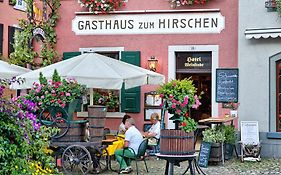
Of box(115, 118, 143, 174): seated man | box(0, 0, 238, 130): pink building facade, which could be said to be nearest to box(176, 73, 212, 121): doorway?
box(0, 0, 238, 130): pink building facade

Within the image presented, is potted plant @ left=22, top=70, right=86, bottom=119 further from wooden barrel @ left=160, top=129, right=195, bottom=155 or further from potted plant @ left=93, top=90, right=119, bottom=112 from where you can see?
potted plant @ left=93, top=90, right=119, bottom=112

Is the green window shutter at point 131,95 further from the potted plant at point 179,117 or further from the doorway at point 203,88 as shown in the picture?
the potted plant at point 179,117

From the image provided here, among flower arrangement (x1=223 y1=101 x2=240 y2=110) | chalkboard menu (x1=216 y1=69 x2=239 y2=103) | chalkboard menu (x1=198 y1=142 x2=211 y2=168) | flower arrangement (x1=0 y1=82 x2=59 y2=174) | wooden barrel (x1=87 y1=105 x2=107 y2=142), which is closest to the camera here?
flower arrangement (x1=0 y1=82 x2=59 y2=174)

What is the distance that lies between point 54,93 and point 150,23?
15.8ft

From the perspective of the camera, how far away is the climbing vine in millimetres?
14469

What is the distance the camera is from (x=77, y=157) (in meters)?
10.1

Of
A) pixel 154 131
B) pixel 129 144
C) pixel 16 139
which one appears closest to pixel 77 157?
pixel 129 144

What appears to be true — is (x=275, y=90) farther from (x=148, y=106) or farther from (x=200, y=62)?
(x=148, y=106)

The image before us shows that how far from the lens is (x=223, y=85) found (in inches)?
531

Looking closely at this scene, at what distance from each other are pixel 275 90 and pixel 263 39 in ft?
4.01

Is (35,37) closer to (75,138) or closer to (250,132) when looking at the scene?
(75,138)

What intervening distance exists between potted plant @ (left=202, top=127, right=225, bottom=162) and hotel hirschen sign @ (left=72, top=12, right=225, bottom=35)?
3037 millimetres

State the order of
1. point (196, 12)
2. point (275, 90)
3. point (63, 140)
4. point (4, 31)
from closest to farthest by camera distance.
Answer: point (63, 140), point (275, 90), point (196, 12), point (4, 31)

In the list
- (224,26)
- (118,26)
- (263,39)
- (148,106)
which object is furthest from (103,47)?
(263,39)
